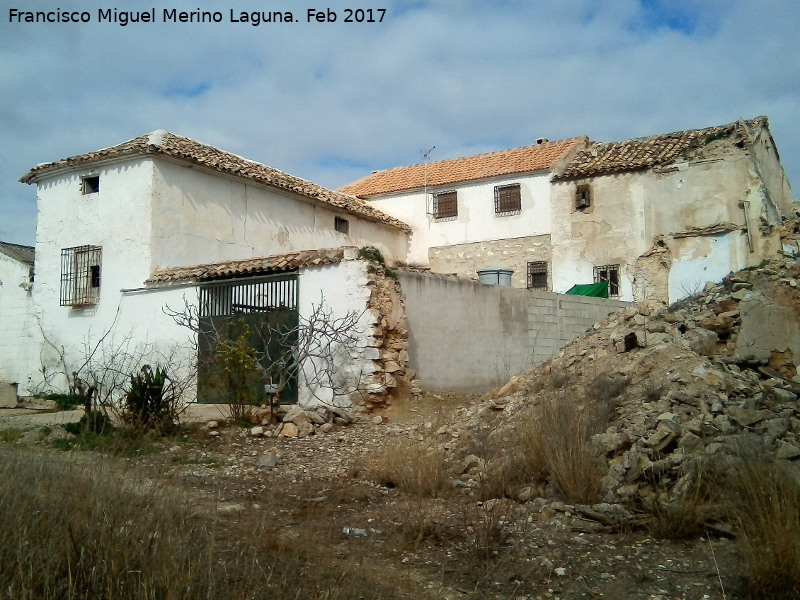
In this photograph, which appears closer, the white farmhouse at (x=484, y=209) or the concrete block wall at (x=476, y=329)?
the concrete block wall at (x=476, y=329)

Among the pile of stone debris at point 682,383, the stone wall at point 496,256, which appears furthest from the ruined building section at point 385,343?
the stone wall at point 496,256

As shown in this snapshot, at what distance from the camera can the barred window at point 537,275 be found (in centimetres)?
2142

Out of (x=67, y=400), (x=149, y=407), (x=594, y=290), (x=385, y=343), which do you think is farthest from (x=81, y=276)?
(x=594, y=290)

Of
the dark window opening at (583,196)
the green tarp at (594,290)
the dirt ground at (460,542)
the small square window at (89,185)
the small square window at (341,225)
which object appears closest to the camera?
the dirt ground at (460,542)

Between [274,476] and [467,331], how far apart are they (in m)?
6.90

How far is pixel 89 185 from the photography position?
1645cm

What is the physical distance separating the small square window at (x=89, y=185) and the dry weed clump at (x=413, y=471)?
12.3 metres

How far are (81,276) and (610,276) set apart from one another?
1405 centimetres

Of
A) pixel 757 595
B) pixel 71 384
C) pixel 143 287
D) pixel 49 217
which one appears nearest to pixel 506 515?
pixel 757 595

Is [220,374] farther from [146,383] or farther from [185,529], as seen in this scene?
[185,529]

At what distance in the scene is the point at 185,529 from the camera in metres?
3.85

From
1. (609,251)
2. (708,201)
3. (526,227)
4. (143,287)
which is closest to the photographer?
(143,287)

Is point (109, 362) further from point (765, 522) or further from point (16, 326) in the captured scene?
point (765, 522)

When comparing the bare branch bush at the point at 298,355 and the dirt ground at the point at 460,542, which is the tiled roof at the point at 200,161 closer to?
the bare branch bush at the point at 298,355
